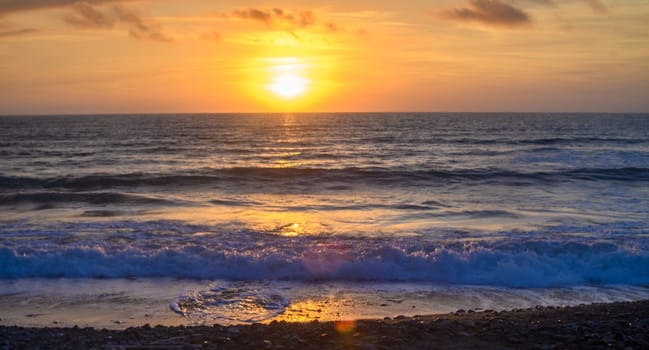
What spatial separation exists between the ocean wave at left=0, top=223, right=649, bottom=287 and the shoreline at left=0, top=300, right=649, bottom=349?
3199mm

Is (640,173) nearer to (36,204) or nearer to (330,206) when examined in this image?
(330,206)

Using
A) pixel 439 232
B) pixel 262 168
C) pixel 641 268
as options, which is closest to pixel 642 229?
pixel 641 268

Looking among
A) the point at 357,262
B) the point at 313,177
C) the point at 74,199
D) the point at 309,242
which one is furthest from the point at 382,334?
the point at 313,177

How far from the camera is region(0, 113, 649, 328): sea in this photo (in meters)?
9.34

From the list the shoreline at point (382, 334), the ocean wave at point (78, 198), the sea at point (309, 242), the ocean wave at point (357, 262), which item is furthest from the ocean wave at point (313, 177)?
the shoreline at point (382, 334)

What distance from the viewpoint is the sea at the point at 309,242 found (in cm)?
934

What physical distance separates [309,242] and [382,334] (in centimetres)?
628

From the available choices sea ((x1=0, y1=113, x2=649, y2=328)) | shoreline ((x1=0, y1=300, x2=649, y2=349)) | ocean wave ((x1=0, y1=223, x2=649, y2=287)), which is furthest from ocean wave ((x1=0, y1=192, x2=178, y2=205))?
shoreline ((x1=0, y1=300, x2=649, y2=349))

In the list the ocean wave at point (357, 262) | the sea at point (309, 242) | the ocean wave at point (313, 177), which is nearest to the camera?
the sea at point (309, 242)

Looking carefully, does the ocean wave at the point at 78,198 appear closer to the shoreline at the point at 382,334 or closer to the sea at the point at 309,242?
the sea at the point at 309,242

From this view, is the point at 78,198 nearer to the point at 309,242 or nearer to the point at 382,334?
the point at 309,242

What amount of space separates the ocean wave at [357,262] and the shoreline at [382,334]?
320 cm

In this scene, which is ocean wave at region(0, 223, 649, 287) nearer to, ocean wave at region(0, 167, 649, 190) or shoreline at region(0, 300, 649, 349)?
shoreline at region(0, 300, 649, 349)

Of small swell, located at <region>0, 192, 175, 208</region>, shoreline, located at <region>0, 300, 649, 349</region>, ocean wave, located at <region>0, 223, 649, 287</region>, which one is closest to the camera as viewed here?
shoreline, located at <region>0, 300, 649, 349</region>
